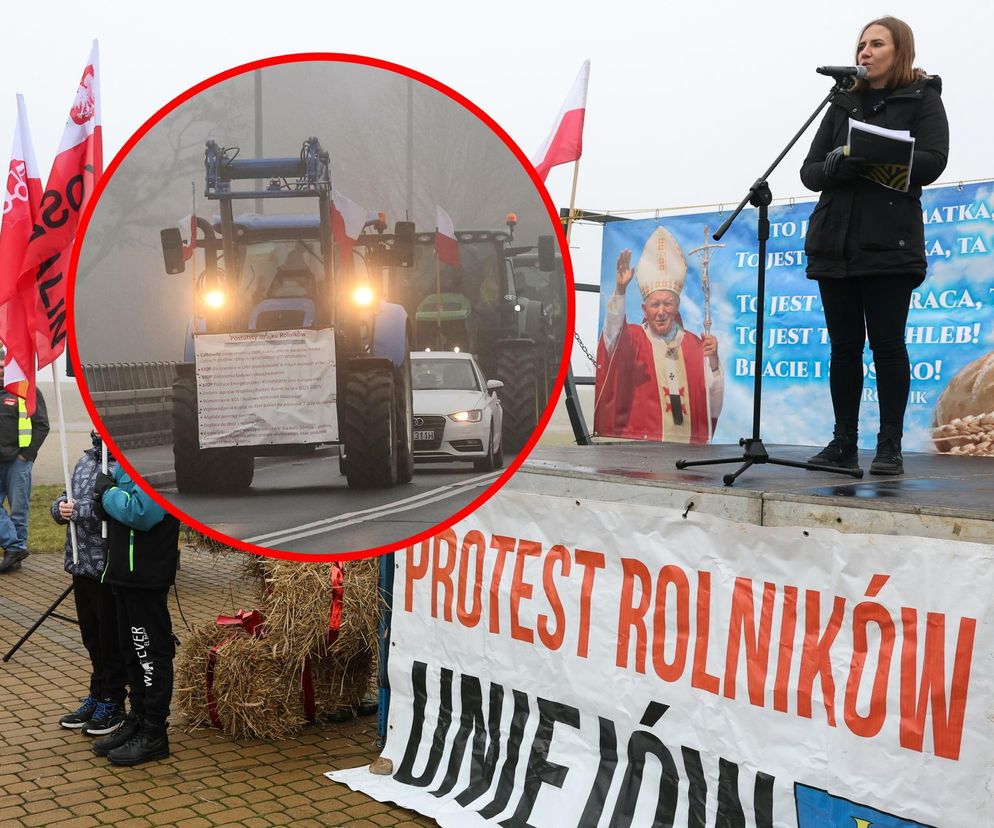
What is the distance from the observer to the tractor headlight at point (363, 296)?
1.12 meters

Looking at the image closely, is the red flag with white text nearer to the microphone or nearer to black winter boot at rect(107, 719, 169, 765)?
black winter boot at rect(107, 719, 169, 765)

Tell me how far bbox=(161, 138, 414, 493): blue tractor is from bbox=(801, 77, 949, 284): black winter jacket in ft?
10.8

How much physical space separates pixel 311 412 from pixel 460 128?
0.37 meters

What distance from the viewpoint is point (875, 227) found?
4043mm

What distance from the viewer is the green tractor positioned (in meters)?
1.16

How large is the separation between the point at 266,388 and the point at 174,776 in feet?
14.9

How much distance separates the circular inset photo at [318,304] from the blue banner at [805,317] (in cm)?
598

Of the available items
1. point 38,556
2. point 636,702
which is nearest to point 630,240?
point 636,702

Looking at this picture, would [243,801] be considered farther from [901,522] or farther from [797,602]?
[901,522]

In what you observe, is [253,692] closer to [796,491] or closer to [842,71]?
[796,491]

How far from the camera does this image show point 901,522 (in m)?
3.14

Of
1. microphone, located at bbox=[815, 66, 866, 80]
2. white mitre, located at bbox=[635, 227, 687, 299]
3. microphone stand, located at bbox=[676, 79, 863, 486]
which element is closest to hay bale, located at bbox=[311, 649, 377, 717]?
microphone stand, located at bbox=[676, 79, 863, 486]

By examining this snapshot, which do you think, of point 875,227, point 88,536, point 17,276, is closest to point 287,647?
point 88,536

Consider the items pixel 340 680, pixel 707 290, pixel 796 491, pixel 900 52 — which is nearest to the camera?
pixel 796 491
